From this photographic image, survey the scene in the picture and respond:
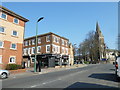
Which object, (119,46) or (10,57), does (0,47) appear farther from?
(119,46)

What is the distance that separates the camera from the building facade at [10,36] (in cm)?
2269

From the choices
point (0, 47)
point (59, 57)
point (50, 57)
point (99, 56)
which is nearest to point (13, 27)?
point (0, 47)

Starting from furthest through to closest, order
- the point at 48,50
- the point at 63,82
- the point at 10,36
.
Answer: the point at 48,50, the point at 10,36, the point at 63,82

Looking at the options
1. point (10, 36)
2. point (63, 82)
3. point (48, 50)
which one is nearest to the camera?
point (63, 82)

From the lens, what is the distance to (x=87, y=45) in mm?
68812

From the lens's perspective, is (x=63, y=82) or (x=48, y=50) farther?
(x=48, y=50)

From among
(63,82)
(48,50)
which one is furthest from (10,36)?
(63,82)

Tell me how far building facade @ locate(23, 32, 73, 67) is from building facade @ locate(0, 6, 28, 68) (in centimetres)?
940

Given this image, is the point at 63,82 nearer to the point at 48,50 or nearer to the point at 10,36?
the point at 10,36

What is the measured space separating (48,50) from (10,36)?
47.8 feet

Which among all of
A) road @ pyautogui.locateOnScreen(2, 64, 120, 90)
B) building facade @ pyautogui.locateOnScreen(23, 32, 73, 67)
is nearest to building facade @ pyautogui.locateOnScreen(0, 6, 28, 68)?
building facade @ pyautogui.locateOnScreen(23, 32, 73, 67)

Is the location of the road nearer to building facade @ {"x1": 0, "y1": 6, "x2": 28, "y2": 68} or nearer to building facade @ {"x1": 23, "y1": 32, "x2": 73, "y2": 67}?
building facade @ {"x1": 0, "y1": 6, "x2": 28, "y2": 68}

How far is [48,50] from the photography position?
37.2m

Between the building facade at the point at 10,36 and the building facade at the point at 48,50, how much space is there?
9401mm
